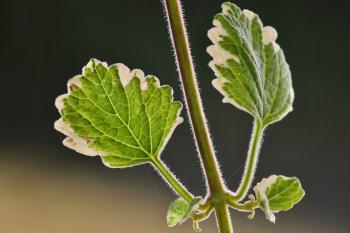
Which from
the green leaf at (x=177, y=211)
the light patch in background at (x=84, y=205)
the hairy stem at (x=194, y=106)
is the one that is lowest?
the light patch in background at (x=84, y=205)

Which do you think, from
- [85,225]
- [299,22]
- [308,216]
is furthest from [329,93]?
[85,225]

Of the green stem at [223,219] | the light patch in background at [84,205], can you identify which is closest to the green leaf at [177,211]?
the green stem at [223,219]

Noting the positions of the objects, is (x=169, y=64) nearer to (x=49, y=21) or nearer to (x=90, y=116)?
(x=49, y=21)

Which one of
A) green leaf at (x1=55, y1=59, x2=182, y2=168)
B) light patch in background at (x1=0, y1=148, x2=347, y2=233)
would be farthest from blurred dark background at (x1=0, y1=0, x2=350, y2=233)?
green leaf at (x1=55, y1=59, x2=182, y2=168)

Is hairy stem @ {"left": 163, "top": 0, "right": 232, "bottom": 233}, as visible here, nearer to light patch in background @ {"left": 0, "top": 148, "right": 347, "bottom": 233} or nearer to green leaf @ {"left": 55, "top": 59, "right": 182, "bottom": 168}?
green leaf @ {"left": 55, "top": 59, "right": 182, "bottom": 168}

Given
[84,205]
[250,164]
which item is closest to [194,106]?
[250,164]

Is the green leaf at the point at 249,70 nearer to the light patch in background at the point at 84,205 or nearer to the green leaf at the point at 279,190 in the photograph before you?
the green leaf at the point at 279,190
